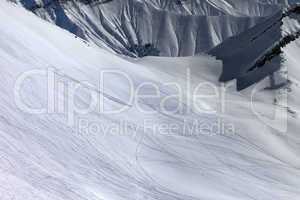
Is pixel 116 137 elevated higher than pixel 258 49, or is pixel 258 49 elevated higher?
pixel 116 137

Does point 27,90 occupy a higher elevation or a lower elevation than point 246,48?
higher

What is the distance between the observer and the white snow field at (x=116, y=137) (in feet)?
67.4

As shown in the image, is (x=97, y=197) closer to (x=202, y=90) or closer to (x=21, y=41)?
(x=21, y=41)

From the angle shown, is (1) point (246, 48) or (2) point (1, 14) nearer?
(2) point (1, 14)

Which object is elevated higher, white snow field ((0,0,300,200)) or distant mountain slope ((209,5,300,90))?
white snow field ((0,0,300,200))

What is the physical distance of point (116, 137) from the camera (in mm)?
27031

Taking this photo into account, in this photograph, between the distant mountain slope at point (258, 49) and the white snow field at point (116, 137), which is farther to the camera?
the distant mountain slope at point (258, 49)

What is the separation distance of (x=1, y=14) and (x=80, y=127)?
33.2ft

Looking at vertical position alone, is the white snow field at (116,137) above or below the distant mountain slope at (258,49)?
above

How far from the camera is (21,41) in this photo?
30609 mm

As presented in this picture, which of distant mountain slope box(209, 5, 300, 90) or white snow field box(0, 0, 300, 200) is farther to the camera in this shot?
distant mountain slope box(209, 5, 300, 90)

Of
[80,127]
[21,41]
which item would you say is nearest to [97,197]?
[80,127]

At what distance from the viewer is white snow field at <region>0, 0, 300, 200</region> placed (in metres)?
20.5

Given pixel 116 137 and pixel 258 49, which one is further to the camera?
pixel 258 49
